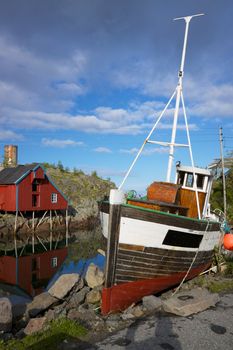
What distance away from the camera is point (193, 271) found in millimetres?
15398

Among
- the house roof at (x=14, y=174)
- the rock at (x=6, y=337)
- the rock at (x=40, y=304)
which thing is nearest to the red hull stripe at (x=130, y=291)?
the rock at (x=40, y=304)

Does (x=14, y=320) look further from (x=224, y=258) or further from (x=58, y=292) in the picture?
(x=224, y=258)

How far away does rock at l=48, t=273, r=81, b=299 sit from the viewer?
1464 centimetres

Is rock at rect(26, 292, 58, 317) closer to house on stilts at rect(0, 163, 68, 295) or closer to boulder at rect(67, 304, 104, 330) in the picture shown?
boulder at rect(67, 304, 104, 330)

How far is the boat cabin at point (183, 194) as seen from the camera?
47.9ft

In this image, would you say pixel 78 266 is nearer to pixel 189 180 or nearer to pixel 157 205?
pixel 189 180

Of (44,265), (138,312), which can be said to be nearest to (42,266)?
(44,265)

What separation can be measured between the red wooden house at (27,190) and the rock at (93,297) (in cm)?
2758

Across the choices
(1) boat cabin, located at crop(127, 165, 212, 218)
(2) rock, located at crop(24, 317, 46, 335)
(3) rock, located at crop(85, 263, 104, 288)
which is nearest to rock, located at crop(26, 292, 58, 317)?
(3) rock, located at crop(85, 263, 104, 288)

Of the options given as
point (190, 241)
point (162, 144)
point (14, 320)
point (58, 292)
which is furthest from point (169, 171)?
point (14, 320)

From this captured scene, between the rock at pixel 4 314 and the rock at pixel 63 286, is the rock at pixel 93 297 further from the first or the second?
the rock at pixel 4 314

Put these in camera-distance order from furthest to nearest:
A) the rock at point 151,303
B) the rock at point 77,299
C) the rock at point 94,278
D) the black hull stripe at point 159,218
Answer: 1. the rock at point 94,278
2. the rock at point 77,299
3. the black hull stripe at point 159,218
4. the rock at point 151,303

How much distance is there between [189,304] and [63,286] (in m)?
6.76

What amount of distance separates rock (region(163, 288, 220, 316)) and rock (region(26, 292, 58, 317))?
18.0 feet
